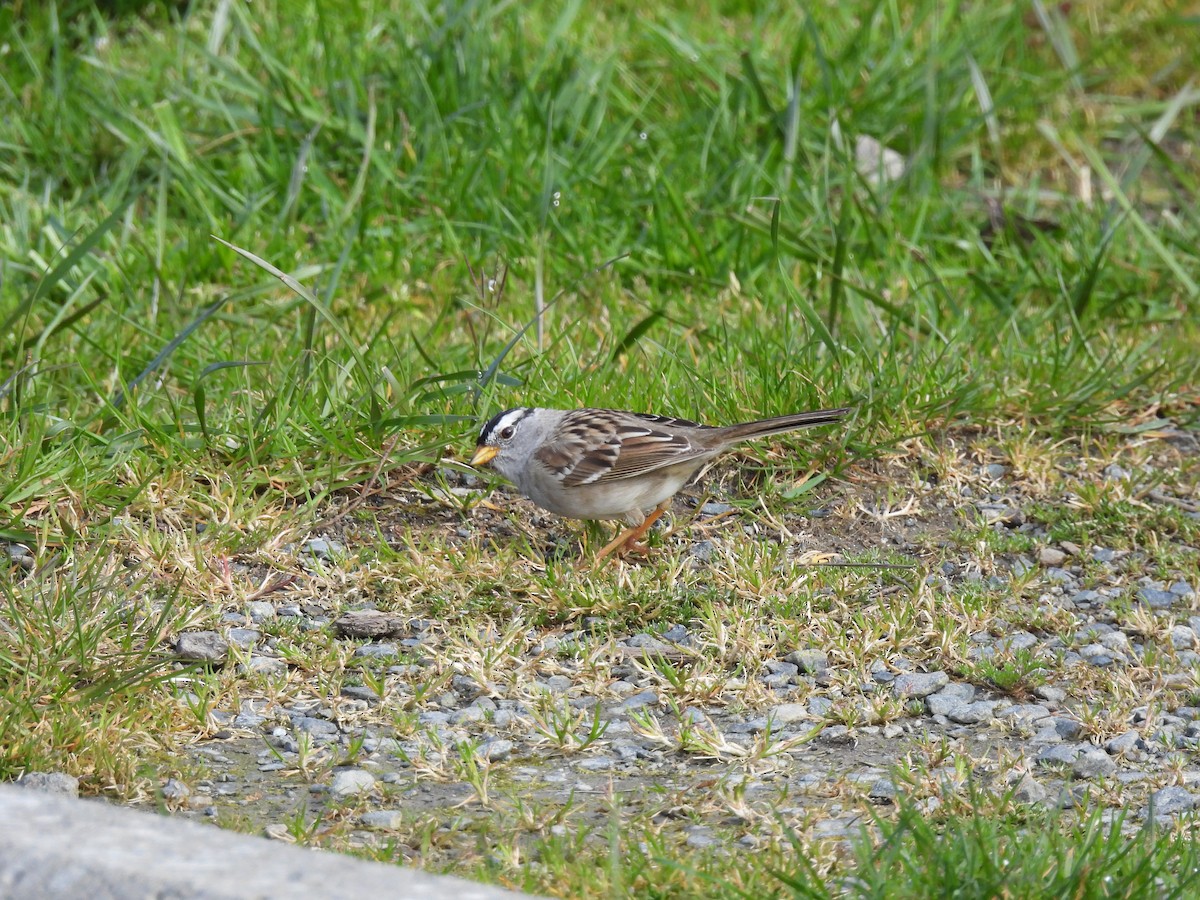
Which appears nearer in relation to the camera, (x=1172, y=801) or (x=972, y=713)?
(x=1172, y=801)

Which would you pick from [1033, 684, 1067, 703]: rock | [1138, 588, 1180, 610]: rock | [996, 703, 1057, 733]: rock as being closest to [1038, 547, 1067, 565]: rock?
[1138, 588, 1180, 610]: rock

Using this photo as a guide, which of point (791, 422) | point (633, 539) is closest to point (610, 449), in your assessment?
point (633, 539)

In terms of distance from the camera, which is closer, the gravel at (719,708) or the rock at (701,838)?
the rock at (701,838)

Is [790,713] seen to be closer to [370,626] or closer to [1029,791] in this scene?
[1029,791]

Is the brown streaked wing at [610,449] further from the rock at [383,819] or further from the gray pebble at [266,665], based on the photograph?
the rock at [383,819]

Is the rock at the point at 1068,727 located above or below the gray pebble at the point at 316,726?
above

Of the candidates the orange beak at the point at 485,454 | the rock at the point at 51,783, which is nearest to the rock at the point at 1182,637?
the orange beak at the point at 485,454

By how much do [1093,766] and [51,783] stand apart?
2750 millimetres

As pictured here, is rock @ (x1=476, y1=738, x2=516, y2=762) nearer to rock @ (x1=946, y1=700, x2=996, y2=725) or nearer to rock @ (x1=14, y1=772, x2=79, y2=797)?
rock @ (x1=14, y1=772, x2=79, y2=797)

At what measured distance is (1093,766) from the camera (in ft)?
13.5

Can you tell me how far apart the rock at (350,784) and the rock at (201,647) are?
2.44 ft

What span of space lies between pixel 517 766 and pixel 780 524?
1.68 metres

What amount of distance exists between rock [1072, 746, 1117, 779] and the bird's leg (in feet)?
5.65

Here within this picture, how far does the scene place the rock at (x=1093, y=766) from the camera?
409cm
